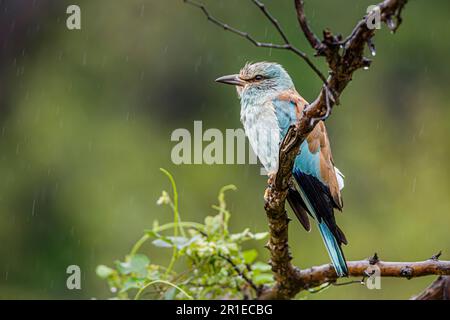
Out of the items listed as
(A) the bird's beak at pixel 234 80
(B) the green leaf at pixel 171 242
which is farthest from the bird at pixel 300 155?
(B) the green leaf at pixel 171 242

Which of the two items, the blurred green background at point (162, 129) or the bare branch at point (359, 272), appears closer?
the bare branch at point (359, 272)

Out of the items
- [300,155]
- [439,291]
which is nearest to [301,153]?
[300,155]

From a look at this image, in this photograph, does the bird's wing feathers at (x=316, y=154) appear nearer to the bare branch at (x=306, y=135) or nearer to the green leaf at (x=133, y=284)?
the bare branch at (x=306, y=135)

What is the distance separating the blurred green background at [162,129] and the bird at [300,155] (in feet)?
8.95

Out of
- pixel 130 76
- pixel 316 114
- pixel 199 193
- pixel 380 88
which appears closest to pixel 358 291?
pixel 199 193

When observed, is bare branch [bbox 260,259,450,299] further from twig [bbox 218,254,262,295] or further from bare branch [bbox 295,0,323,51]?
bare branch [bbox 295,0,323,51]

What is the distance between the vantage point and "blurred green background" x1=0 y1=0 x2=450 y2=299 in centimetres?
701

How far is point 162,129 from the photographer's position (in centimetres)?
777

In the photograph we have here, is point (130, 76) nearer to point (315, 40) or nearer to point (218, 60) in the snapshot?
point (218, 60)

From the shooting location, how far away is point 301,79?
7004 millimetres

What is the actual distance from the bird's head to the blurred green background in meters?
2.46

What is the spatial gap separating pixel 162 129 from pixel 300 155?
13.3 ft

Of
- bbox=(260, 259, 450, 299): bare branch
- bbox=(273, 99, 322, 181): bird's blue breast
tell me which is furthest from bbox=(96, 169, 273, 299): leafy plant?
bbox=(273, 99, 322, 181): bird's blue breast

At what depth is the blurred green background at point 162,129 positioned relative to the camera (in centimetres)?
701
